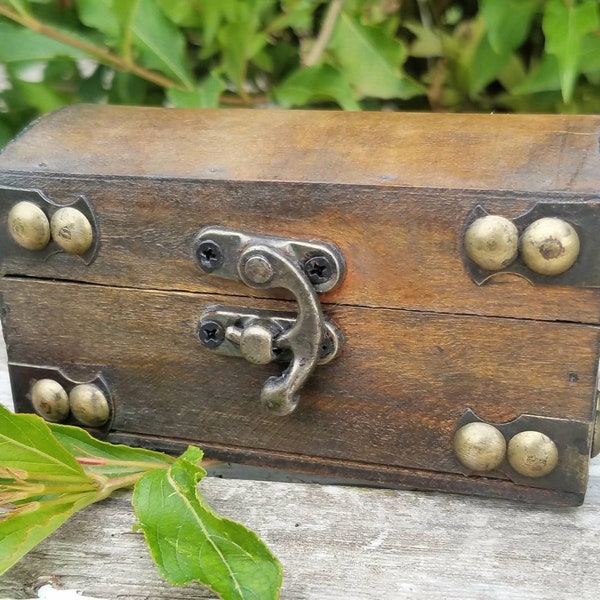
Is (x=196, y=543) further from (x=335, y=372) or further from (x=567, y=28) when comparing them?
(x=567, y=28)

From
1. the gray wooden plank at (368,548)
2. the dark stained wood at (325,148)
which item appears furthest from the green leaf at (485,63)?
the gray wooden plank at (368,548)

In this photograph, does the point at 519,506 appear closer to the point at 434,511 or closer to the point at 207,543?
the point at 434,511

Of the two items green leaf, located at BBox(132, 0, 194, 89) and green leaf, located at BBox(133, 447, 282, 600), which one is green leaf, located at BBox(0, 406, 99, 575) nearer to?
green leaf, located at BBox(133, 447, 282, 600)

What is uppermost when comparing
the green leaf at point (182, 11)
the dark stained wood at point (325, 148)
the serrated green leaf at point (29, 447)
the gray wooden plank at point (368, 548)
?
the green leaf at point (182, 11)

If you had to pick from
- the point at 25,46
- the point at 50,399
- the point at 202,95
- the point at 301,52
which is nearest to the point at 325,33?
the point at 301,52

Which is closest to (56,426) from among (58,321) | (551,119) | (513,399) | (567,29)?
(58,321)

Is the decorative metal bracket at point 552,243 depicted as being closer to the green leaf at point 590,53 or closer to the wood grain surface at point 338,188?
the wood grain surface at point 338,188

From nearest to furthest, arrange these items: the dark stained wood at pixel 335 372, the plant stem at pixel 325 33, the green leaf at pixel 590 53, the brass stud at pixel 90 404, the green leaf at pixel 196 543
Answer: the green leaf at pixel 196 543
the dark stained wood at pixel 335 372
the brass stud at pixel 90 404
the green leaf at pixel 590 53
the plant stem at pixel 325 33
